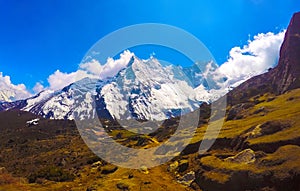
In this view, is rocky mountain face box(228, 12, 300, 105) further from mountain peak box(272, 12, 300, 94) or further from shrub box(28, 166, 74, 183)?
shrub box(28, 166, 74, 183)

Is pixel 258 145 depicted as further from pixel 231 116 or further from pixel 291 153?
pixel 231 116

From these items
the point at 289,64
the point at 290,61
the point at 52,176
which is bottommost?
the point at 52,176

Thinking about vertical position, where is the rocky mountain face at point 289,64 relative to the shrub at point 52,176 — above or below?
above

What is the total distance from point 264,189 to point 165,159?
Result: 3575 cm

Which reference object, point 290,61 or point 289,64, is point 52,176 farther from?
point 290,61

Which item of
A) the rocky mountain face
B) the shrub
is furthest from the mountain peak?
the shrub

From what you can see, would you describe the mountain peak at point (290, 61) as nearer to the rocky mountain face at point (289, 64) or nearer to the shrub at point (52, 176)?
the rocky mountain face at point (289, 64)

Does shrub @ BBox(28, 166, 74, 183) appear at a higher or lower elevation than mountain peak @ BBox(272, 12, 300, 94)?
lower

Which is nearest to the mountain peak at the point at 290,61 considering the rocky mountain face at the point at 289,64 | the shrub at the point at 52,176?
the rocky mountain face at the point at 289,64

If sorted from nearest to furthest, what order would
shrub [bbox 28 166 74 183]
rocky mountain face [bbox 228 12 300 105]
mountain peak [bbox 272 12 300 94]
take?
shrub [bbox 28 166 74 183] < mountain peak [bbox 272 12 300 94] < rocky mountain face [bbox 228 12 300 105]

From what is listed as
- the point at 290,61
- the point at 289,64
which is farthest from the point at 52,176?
the point at 290,61

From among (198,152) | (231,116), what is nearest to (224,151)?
(198,152)

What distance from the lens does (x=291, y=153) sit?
1786 inches

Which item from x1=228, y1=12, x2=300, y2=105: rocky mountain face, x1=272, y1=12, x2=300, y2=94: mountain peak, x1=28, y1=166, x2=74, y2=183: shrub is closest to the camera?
x1=28, y1=166, x2=74, y2=183: shrub
